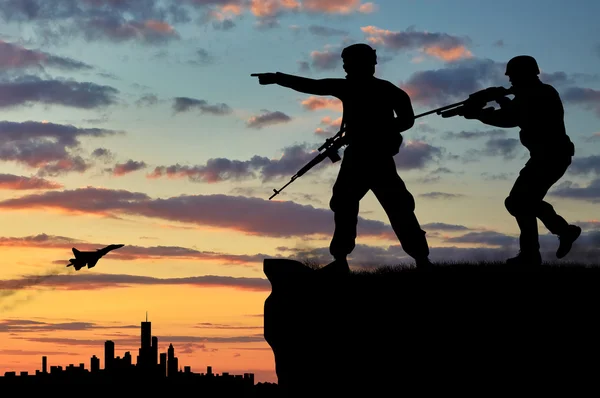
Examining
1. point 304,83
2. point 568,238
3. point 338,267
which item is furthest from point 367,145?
point 568,238

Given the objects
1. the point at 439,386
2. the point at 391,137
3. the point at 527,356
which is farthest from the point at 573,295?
the point at 391,137

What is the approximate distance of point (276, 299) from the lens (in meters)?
18.2

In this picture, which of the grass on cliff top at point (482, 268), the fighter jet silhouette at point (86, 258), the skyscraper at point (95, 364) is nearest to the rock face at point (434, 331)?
the grass on cliff top at point (482, 268)

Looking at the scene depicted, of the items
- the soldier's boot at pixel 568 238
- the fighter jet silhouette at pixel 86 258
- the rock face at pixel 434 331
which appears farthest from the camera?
the fighter jet silhouette at pixel 86 258

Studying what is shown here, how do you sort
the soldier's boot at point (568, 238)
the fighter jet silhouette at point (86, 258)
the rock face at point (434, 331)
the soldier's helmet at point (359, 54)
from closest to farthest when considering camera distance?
the rock face at point (434, 331) → the soldier's helmet at point (359, 54) → the soldier's boot at point (568, 238) → the fighter jet silhouette at point (86, 258)

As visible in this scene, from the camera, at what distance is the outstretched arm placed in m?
17.3

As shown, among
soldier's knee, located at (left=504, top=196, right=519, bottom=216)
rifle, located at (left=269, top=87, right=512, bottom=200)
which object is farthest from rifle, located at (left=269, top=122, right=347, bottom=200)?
soldier's knee, located at (left=504, top=196, right=519, bottom=216)

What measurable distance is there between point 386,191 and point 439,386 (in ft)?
11.3

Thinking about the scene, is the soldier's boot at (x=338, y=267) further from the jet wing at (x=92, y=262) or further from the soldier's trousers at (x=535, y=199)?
the jet wing at (x=92, y=262)

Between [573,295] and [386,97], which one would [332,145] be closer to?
[386,97]

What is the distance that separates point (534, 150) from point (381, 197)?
8.82 ft

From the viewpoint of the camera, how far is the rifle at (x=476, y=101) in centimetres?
1769

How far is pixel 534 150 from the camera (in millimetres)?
17312

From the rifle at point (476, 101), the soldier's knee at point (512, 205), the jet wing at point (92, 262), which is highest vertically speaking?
the rifle at point (476, 101)
